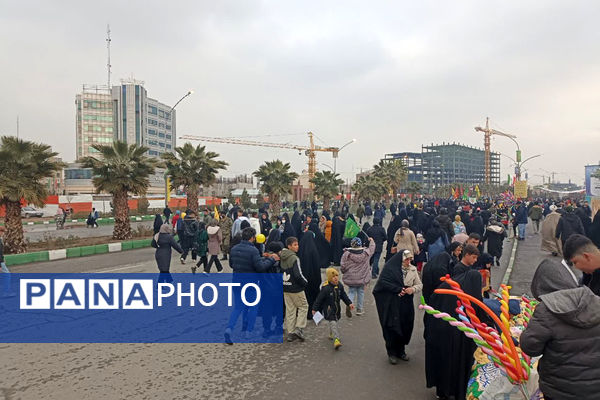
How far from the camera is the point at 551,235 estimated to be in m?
13.8

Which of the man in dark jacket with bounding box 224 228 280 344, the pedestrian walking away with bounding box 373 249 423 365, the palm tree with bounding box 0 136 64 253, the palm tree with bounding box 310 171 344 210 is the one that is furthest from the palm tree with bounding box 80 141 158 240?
the palm tree with bounding box 310 171 344 210

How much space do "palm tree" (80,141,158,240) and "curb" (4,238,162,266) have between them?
197cm

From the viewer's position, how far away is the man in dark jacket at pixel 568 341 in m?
2.40

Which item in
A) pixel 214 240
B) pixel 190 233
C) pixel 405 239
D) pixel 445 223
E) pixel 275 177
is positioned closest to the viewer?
pixel 405 239

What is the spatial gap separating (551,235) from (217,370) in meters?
12.7

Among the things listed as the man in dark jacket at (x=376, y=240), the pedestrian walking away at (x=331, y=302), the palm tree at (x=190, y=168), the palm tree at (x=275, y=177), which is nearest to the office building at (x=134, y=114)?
the palm tree at (x=275, y=177)

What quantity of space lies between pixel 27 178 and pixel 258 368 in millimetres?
13832

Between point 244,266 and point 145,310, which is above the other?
point 244,266

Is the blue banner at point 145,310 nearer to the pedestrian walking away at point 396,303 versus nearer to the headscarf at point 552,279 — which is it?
the pedestrian walking away at point 396,303

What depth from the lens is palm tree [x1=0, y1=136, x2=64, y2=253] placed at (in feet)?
48.3

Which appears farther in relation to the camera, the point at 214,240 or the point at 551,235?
the point at 551,235

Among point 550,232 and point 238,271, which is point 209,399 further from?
point 550,232

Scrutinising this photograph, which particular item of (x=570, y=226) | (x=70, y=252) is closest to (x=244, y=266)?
(x=570, y=226)

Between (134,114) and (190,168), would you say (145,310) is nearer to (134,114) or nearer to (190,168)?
(190,168)
